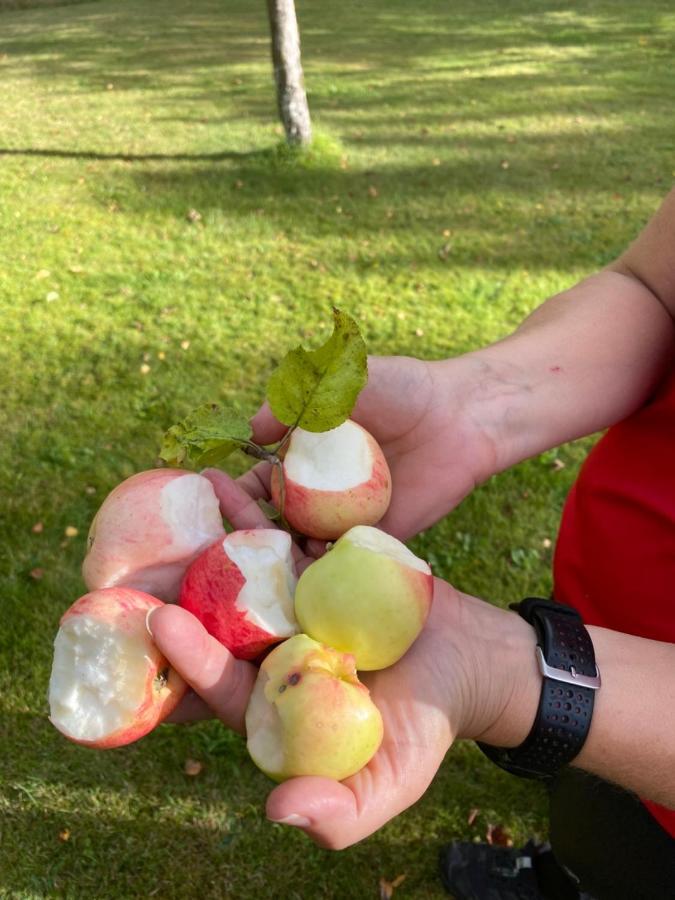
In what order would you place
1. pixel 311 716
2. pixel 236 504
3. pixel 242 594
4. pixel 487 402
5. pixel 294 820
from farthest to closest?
1. pixel 487 402
2. pixel 236 504
3. pixel 242 594
4. pixel 311 716
5. pixel 294 820

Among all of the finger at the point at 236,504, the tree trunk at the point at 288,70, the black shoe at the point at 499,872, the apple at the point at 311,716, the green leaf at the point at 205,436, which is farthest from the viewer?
the tree trunk at the point at 288,70

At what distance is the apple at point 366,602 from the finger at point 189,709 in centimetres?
30

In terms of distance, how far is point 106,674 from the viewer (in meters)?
1.42

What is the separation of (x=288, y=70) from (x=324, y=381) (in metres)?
5.50

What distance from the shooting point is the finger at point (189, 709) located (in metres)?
1.58

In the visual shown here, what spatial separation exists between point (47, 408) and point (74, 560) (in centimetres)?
114

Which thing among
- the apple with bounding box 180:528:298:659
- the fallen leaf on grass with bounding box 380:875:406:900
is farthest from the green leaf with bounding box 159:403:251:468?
the fallen leaf on grass with bounding box 380:875:406:900

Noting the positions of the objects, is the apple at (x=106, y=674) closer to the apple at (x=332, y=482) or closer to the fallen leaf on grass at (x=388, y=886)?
the apple at (x=332, y=482)

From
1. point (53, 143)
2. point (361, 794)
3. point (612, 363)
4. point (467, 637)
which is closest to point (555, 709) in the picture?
point (467, 637)

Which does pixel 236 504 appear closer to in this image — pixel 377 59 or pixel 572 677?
pixel 572 677

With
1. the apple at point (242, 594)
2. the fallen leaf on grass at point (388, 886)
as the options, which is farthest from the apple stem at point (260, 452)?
the fallen leaf on grass at point (388, 886)

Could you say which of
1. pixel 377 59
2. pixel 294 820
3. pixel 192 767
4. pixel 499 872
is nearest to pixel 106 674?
pixel 294 820

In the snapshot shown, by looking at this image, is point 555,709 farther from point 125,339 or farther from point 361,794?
point 125,339

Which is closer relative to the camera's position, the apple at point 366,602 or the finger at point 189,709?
the apple at point 366,602
